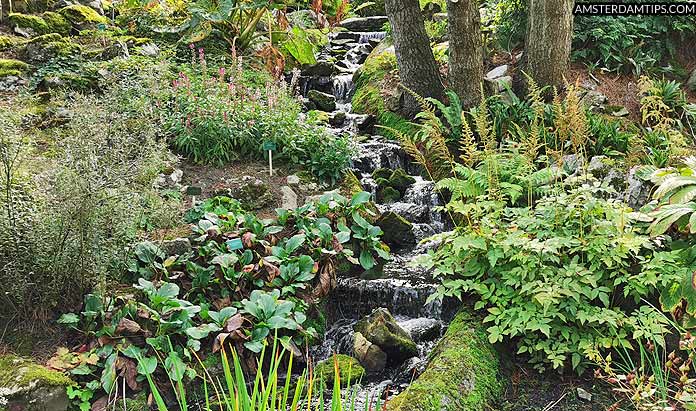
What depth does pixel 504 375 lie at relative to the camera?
357 centimetres

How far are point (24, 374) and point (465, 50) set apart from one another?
18.7ft

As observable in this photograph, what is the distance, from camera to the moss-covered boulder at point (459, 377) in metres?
3.12

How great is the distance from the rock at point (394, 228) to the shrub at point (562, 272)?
5.63ft

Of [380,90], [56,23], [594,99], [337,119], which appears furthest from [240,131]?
[56,23]

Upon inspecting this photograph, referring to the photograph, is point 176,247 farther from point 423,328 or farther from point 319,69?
point 319,69

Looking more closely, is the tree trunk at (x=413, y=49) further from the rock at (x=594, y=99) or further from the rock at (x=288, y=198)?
the rock at (x=288, y=198)

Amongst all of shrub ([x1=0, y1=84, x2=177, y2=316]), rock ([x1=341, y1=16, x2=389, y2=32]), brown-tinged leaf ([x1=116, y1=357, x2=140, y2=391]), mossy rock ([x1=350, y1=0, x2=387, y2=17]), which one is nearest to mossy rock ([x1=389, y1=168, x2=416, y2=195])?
shrub ([x1=0, y1=84, x2=177, y2=316])

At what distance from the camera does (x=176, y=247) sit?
4.36 meters

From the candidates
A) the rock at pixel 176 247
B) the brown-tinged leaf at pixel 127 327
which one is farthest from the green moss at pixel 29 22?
the brown-tinged leaf at pixel 127 327

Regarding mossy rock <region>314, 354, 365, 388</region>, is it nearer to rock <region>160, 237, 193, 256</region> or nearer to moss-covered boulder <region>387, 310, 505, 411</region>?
moss-covered boulder <region>387, 310, 505, 411</region>

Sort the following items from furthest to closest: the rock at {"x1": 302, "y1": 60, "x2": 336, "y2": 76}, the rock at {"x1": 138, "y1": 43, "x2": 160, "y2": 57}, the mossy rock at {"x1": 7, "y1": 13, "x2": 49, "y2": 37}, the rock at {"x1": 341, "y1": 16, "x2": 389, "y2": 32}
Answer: the rock at {"x1": 341, "y1": 16, "x2": 389, "y2": 32} → the rock at {"x1": 302, "y1": 60, "x2": 336, "y2": 76} → the mossy rock at {"x1": 7, "y1": 13, "x2": 49, "y2": 37} → the rock at {"x1": 138, "y1": 43, "x2": 160, "y2": 57}

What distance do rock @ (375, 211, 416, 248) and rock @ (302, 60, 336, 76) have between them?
16.6 ft

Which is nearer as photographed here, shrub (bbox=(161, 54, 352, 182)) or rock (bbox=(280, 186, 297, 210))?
rock (bbox=(280, 186, 297, 210))

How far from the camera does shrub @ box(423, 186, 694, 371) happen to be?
131 inches
